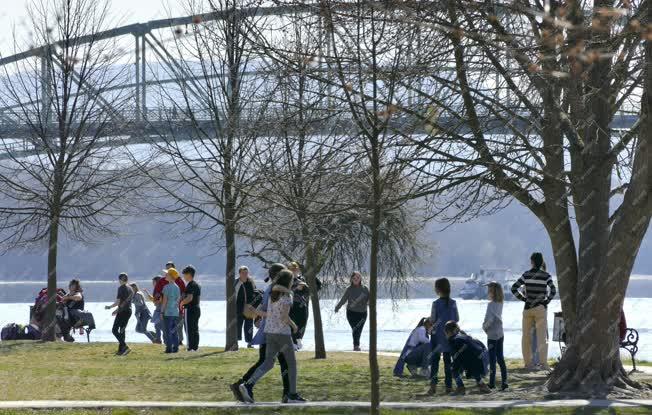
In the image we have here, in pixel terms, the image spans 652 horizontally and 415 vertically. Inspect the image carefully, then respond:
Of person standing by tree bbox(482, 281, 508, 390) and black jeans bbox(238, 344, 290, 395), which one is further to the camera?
person standing by tree bbox(482, 281, 508, 390)

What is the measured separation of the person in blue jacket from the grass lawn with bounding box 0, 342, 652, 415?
0.28 m

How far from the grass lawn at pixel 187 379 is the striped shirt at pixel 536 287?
1057 mm

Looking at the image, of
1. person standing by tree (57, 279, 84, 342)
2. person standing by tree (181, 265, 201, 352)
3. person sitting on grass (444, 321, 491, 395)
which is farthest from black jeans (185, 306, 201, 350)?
person sitting on grass (444, 321, 491, 395)

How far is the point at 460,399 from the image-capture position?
1397 cm

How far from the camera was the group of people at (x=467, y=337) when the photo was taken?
47.5ft

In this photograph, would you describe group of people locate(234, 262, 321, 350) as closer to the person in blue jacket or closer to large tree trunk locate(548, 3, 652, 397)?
the person in blue jacket

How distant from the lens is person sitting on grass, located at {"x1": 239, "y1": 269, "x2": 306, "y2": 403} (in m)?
12.9

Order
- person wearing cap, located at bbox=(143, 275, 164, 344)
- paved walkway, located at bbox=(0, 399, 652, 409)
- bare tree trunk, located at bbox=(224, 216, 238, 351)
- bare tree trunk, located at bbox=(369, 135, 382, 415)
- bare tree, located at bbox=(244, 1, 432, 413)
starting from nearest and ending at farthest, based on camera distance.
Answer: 1. bare tree trunk, located at bbox=(369, 135, 382, 415)
2. bare tree, located at bbox=(244, 1, 432, 413)
3. paved walkway, located at bbox=(0, 399, 652, 409)
4. bare tree trunk, located at bbox=(224, 216, 238, 351)
5. person wearing cap, located at bbox=(143, 275, 164, 344)

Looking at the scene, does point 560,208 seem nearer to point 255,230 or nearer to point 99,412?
point 99,412

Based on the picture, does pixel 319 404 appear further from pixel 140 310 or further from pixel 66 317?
pixel 66 317

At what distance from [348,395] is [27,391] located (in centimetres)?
377

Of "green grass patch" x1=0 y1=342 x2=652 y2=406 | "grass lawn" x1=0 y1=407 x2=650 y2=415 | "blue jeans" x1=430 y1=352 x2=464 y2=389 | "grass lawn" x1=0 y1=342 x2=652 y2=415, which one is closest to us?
"grass lawn" x1=0 y1=407 x2=650 y2=415

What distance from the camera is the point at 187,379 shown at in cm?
1598

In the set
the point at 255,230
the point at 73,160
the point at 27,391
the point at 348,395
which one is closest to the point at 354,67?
the point at 348,395
